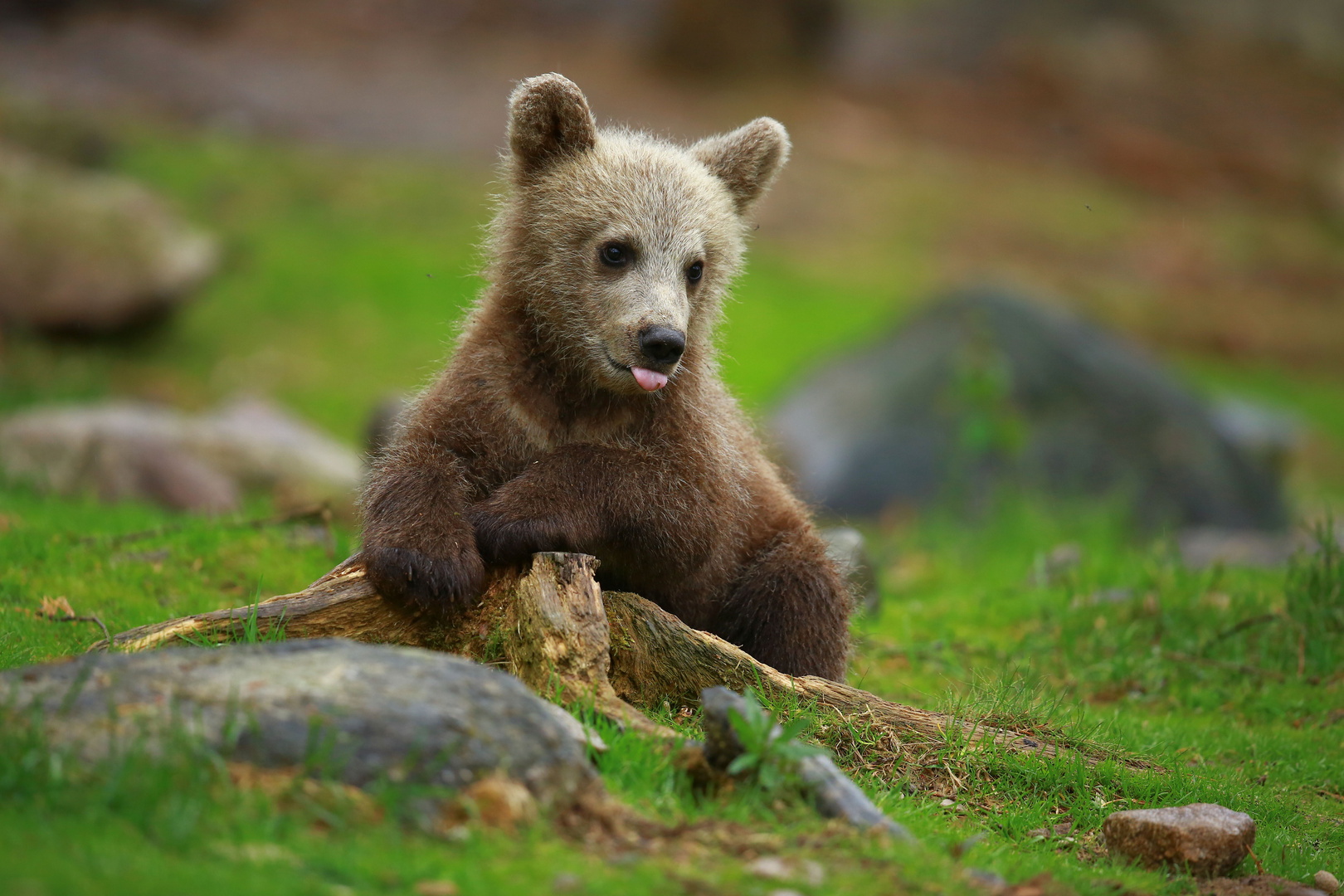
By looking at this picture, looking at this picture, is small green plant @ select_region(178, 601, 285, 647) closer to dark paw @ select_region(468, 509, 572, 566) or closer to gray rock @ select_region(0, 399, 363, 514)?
dark paw @ select_region(468, 509, 572, 566)

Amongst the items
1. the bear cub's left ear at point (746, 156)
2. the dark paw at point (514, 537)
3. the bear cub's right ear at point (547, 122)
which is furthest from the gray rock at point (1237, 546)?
the dark paw at point (514, 537)

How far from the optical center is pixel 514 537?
15.8 feet

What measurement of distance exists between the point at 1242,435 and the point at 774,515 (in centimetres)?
1354

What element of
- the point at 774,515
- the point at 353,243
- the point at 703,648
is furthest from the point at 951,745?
the point at 353,243

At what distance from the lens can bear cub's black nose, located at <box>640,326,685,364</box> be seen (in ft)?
16.7

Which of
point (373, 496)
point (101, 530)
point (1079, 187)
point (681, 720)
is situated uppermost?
point (1079, 187)

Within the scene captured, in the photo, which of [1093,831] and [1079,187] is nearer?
[1093,831]

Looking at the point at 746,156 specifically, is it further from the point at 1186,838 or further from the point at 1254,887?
the point at 1254,887

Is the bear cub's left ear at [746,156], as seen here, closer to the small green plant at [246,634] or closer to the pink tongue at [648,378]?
the pink tongue at [648,378]

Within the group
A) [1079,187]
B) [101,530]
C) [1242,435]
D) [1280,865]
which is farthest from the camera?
[1079,187]

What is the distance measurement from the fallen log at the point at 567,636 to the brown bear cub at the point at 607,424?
0.17m

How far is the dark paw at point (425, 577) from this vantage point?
15.2 feet

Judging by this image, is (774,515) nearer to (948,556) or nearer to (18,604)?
(18,604)

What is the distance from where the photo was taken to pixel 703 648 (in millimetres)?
4898
